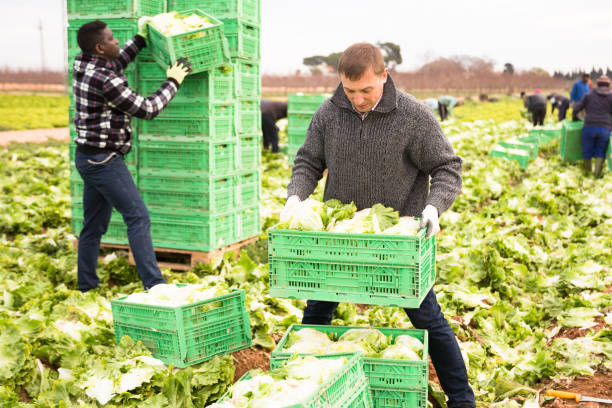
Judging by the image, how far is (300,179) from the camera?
366cm

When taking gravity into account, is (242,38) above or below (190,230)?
above

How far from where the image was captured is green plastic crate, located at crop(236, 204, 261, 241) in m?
6.96

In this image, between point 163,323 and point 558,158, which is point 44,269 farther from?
point 558,158

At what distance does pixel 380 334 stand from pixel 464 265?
339 cm

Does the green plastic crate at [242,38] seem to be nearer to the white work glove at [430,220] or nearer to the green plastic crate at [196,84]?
the green plastic crate at [196,84]

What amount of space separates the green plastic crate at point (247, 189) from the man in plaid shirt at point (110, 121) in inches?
60.0

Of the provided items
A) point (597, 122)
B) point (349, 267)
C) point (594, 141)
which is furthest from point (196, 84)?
point (594, 141)

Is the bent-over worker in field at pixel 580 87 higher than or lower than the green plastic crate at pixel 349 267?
higher

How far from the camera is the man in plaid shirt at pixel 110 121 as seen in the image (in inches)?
204

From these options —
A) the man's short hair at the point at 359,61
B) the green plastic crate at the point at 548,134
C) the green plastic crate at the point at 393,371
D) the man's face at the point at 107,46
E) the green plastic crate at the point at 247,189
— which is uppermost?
the man's face at the point at 107,46

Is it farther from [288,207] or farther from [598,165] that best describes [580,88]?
[288,207]

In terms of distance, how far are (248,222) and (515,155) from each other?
29.3 ft

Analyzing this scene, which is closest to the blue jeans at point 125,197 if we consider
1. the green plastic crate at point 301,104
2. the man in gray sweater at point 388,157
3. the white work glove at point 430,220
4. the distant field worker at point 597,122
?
the man in gray sweater at point 388,157

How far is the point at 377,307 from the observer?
5.50 metres
